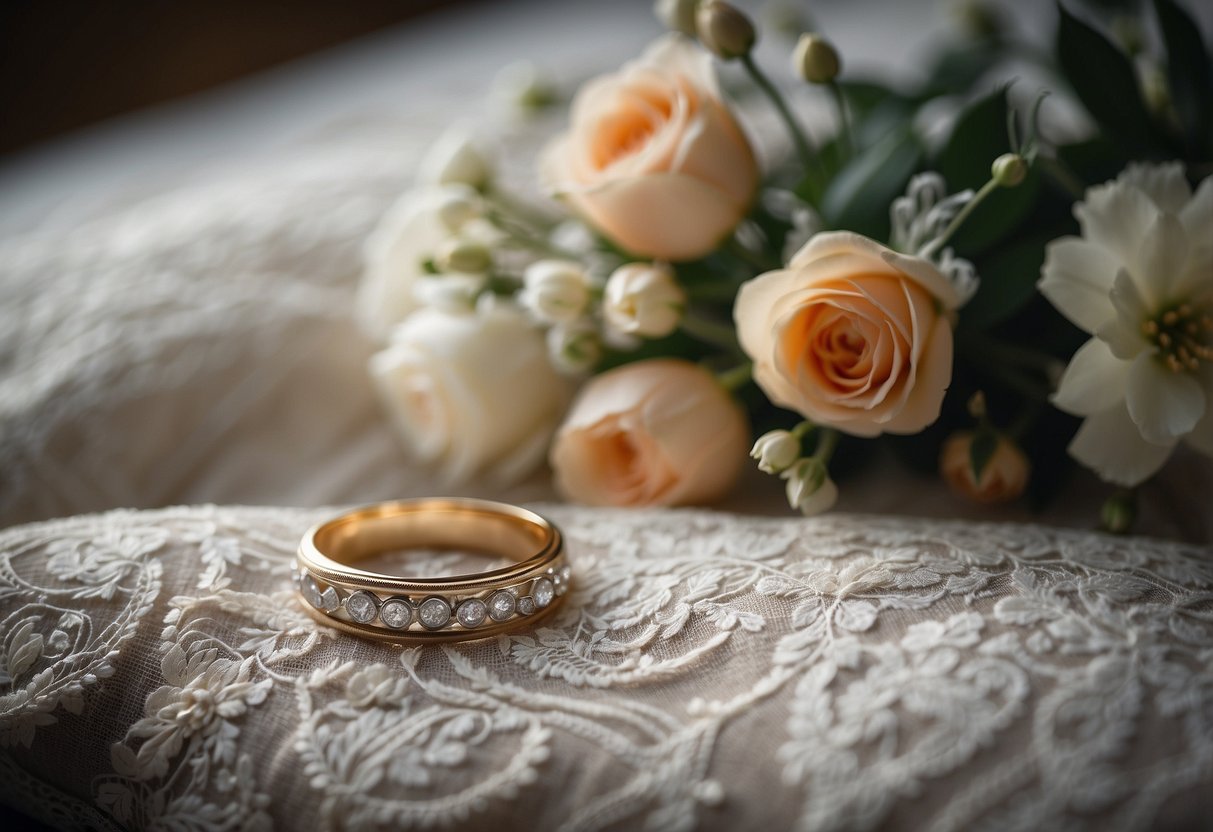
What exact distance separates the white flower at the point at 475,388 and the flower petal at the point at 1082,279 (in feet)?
1.56

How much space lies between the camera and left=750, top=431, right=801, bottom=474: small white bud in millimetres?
679

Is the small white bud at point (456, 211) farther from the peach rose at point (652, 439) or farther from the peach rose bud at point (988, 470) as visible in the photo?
the peach rose bud at point (988, 470)

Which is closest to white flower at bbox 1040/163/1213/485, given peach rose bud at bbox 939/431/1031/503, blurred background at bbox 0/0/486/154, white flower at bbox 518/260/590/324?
peach rose bud at bbox 939/431/1031/503

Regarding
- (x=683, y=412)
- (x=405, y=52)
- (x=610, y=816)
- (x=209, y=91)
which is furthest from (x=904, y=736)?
(x=209, y=91)

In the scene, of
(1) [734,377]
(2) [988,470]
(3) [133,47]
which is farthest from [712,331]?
(3) [133,47]

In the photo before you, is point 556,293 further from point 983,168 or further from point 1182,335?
point 1182,335

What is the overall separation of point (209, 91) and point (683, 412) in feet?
7.45

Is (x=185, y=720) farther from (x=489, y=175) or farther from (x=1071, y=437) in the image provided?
(x=1071, y=437)

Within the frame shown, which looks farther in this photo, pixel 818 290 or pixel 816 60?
pixel 816 60

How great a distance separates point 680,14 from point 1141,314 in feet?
1.45

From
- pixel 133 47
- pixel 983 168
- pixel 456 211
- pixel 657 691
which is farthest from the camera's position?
pixel 133 47

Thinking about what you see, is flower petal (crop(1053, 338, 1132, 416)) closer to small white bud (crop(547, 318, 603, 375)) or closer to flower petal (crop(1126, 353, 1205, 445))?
flower petal (crop(1126, 353, 1205, 445))

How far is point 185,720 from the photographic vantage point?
58 centimetres

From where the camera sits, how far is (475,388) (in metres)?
0.91
